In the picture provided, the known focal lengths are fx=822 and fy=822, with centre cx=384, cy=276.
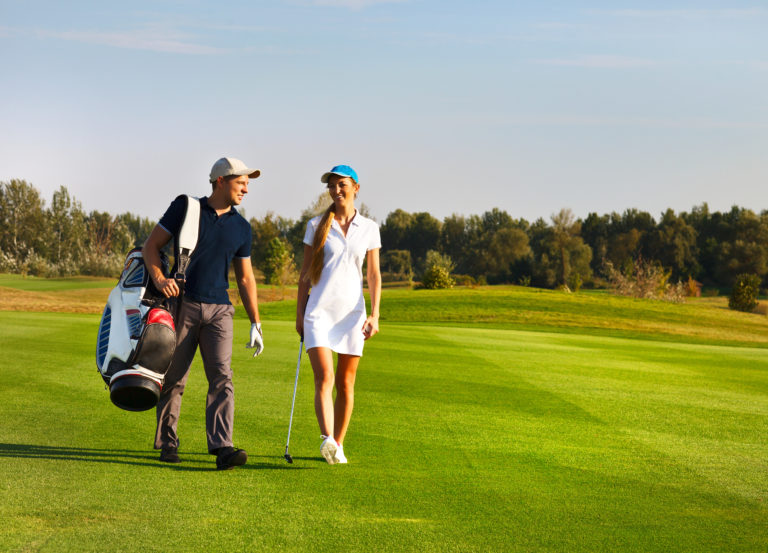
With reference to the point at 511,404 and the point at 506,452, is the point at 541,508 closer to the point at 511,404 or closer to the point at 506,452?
the point at 506,452

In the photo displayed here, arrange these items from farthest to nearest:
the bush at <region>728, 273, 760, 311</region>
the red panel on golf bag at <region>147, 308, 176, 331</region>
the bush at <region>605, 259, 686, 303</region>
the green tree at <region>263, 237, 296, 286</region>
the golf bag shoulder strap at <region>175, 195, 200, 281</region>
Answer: the bush at <region>605, 259, 686, 303</region>
the green tree at <region>263, 237, 296, 286</region>
the bush at <region>728, 273, 760, 311</region>
the golf bag shoulder strap at <region>175, 195, 200, 281</region>
the red panel on golf bag at <region>147, 308, 176, 331</region>

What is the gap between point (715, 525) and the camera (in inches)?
215

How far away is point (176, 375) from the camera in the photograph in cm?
681

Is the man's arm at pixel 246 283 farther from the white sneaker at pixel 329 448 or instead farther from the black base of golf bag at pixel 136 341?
the white sneaker at pixel 329 448

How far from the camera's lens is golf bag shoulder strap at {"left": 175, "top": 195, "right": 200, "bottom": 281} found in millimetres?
6379

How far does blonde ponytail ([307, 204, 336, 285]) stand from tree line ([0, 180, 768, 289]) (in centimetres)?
5667

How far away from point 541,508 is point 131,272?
3525 millimetres

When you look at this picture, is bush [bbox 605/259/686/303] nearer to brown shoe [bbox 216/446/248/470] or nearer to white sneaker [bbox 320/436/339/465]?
white sneaker [bbox 320/436/339/465]

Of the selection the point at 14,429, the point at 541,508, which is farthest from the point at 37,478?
the point at 541,508

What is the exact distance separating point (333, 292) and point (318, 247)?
1.25 feet

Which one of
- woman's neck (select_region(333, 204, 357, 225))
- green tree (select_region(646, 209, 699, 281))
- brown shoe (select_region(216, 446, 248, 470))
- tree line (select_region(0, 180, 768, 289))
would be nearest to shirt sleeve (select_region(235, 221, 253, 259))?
woman's neck (select_region(333, 204, 357, 225))

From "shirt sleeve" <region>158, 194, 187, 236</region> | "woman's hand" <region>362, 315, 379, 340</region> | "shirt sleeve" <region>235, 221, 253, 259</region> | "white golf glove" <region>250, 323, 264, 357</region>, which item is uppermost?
"shirt sleeve" <region>158, 194, 187, 236</region>

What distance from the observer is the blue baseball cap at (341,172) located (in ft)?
21.8

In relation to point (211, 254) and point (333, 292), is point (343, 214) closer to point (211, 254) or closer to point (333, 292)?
point (333, 292)
